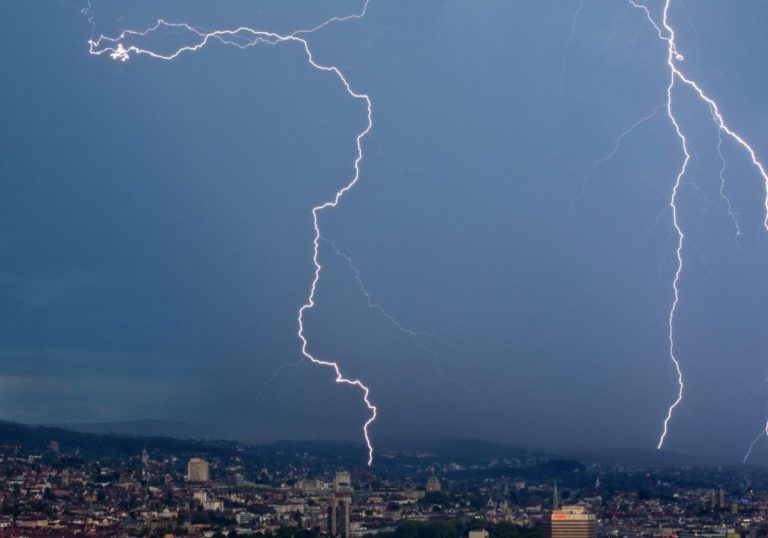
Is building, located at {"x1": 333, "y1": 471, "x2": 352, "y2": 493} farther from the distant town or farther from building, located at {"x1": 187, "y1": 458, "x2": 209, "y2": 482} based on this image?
building, located at {"x1": 187, "y1": 458, "x2": 209, "y2": 482}

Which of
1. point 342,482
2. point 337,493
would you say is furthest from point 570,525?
point 342,482

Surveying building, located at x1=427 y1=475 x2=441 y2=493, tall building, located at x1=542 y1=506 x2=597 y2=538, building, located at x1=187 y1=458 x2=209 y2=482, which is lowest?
tall building, located at x1=542 y1=506 x2=597 y2=538

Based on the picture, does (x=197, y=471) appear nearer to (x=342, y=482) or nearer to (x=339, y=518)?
(x=342, y=482)

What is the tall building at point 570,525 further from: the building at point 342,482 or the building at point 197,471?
the building at point 197,471

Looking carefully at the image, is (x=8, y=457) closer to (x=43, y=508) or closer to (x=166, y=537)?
(x=43, y=508)

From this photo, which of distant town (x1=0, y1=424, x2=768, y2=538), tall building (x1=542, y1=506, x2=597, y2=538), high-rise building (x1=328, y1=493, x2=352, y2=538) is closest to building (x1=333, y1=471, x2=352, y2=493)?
distant town (x1=0, y1=424, x2=768, y2=538)
